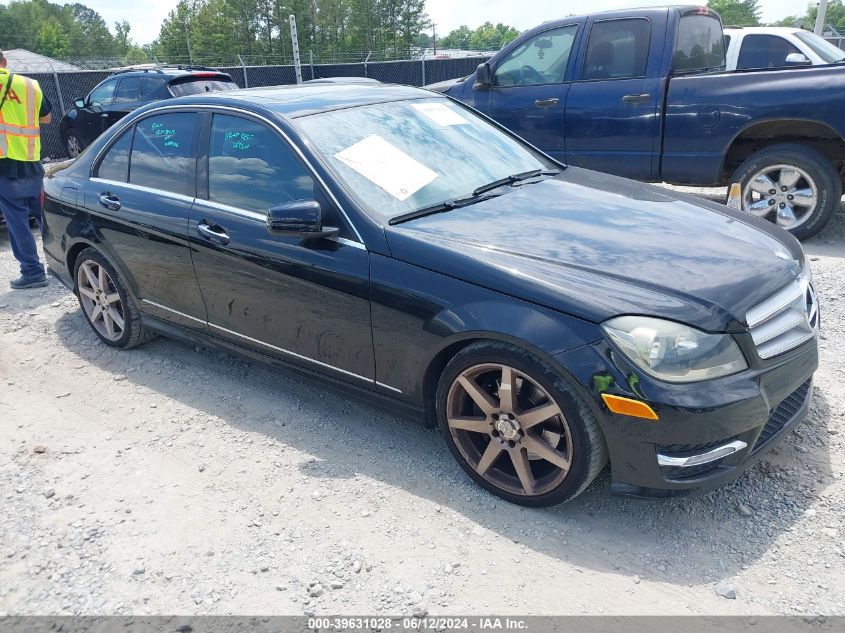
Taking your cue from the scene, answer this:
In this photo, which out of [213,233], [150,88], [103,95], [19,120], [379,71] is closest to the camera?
[213,233]

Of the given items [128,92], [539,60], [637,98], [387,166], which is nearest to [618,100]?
[637,98]

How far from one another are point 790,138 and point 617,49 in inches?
72.0

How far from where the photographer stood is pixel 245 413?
4.00 meters

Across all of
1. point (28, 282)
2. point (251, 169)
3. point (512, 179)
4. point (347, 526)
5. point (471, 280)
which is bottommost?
point (347, 526)

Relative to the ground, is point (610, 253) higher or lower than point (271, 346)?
higher

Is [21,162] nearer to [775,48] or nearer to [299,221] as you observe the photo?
[299,221]

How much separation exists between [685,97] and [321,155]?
4.39 m

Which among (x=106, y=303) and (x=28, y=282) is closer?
(x=106, y=303)

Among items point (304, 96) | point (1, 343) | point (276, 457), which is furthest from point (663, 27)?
point (1, 343)

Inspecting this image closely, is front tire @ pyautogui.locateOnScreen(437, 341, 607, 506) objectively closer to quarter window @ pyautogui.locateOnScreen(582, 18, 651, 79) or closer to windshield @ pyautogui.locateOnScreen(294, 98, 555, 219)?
windshield @ pyautogui.locateOnScreen(294, 98, 555, 219)

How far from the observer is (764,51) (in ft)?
25.7

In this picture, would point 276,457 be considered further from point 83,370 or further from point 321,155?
point 83,370

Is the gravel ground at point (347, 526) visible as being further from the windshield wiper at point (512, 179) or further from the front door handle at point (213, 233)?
the windshield wiper at point (512, 179)

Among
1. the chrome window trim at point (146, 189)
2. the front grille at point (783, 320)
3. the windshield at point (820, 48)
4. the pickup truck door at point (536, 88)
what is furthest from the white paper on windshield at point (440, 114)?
the windshield at point (820, 48)
